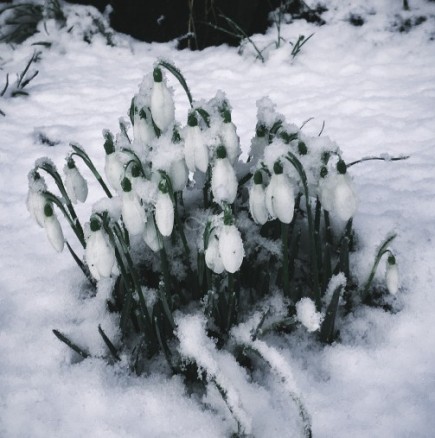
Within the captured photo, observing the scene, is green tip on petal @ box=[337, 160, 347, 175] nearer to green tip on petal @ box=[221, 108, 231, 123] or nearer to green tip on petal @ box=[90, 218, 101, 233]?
green tip on petal @ box=[221, 108, 231, 123]

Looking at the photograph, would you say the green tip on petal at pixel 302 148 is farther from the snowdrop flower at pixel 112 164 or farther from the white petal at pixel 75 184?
the white petal at pixel 75 184

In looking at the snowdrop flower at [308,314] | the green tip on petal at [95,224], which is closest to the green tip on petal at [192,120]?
the green tip on petal at [95,224]

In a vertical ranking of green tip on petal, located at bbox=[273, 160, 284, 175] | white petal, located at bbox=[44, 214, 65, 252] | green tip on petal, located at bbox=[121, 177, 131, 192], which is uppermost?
Result: green tip on petal, located at bbox=[273, 160, 284, 175]

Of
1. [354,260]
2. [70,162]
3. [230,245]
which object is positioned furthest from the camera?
[354,260]

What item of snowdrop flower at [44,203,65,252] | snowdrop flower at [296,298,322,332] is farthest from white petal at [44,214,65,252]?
snowdrop flower at [296,298,322,332]

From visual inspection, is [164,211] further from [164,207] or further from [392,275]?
[392,275]

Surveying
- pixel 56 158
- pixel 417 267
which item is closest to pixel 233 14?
pixel 56 158

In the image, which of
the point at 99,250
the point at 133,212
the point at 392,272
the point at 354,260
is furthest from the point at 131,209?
the point at 354,260
